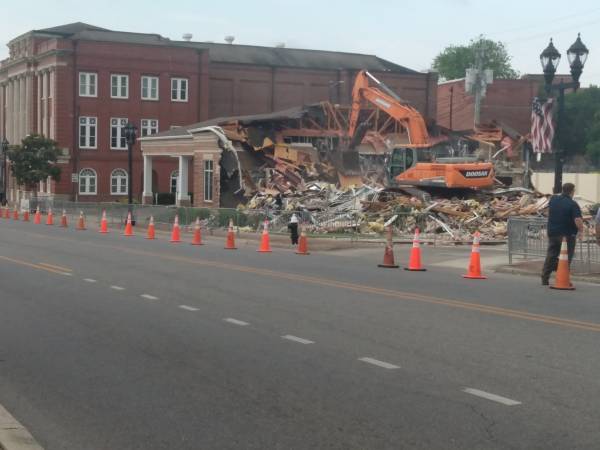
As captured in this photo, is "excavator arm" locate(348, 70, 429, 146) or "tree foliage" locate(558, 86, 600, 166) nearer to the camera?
"excavator arm" locate(348, 70, 429, 146)

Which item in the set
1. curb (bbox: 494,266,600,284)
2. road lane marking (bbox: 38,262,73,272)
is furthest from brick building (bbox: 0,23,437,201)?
curb (bbox: 494,266,600,284)

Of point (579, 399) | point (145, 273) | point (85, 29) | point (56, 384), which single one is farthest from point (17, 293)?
point (85, 29)

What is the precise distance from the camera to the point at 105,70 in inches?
2763

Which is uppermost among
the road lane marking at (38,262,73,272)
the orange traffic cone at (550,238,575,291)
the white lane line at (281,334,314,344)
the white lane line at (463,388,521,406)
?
the orange traffic cone at (550,238,575,291)

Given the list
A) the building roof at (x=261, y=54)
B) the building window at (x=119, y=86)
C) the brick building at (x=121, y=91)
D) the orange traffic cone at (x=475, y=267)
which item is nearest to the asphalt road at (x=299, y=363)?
the orange traffic cone at (x=475, y=267)

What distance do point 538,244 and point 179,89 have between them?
2192 inches

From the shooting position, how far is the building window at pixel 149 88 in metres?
71.8

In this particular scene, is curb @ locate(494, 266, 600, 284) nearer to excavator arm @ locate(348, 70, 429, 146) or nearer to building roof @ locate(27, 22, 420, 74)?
excavator arm @ locate(348, 70, 429, 146)

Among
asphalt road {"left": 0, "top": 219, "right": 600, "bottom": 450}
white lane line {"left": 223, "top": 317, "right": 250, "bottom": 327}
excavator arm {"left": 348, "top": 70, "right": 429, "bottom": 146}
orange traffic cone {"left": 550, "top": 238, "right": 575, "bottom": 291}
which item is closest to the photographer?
→ asphalt road {"left": 0, "top": 219, "right": 600, "bottom": 450}

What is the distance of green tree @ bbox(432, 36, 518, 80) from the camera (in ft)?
→ 422

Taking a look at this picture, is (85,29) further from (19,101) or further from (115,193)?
(115,193)

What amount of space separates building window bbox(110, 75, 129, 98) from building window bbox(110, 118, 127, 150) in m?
1.93

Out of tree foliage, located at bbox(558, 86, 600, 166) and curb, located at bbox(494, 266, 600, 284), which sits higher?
tree foliage, located at bbox(558, 86, 600, 166)

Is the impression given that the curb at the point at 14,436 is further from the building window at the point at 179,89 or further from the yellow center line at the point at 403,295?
the building window at the point at 179,89
